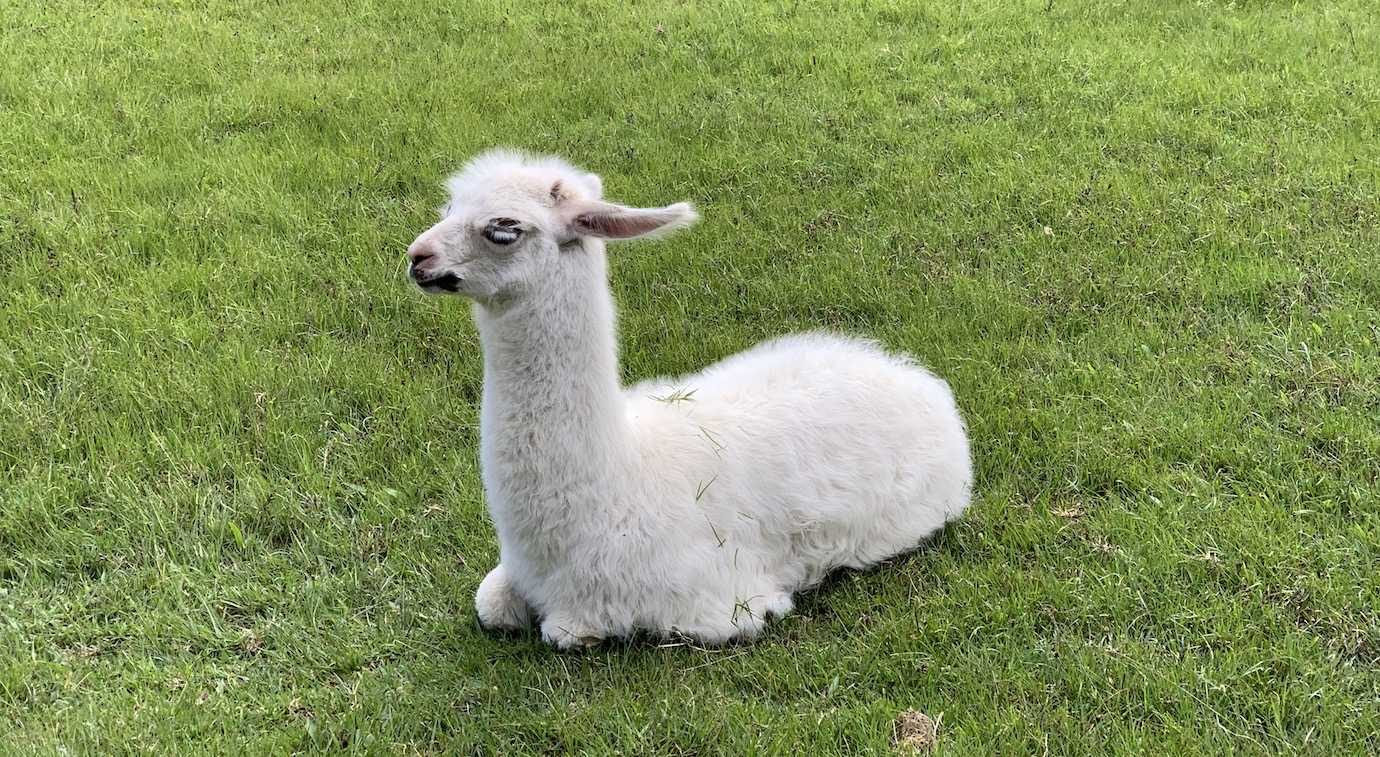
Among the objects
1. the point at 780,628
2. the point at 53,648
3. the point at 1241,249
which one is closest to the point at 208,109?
the point at 53,648

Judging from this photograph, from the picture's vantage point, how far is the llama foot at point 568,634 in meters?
3.03

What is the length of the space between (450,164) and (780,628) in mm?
4209

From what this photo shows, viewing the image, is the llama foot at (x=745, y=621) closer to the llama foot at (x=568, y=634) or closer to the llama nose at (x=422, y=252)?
the llama foot at (x=568, y=634)

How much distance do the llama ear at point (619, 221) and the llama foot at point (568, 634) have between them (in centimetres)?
115

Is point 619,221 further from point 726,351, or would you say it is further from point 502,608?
point 726,351

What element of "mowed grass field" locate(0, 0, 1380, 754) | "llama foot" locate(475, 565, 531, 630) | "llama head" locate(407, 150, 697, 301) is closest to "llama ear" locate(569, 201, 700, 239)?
"llama head" locate(407, 150, 697, 301)

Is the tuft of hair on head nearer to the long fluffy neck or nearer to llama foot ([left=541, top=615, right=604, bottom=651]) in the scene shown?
the long fluffy neck

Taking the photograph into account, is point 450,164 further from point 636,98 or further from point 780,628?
point 780,628

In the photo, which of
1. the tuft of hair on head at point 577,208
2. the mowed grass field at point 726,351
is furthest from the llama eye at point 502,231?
the mowed grass field at point 726,351

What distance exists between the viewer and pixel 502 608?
313 cm

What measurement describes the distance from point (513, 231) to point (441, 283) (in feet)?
0.79

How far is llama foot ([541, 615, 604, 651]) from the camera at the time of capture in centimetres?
303

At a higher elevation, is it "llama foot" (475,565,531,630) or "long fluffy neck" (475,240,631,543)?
"long fluffy neck" (475,240,631,543)

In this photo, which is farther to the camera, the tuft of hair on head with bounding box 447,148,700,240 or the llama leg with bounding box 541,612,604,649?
the llama leg with bounding box 541,612,604,649
